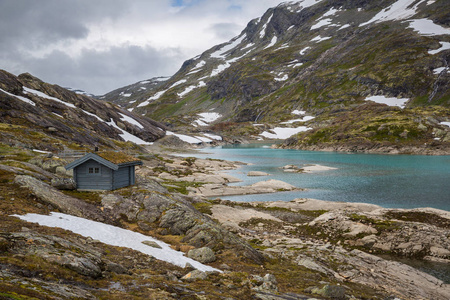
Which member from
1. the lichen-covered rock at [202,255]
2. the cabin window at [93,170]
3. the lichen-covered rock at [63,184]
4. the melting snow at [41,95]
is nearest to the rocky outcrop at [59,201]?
the lichen-covered rock at [63,184]

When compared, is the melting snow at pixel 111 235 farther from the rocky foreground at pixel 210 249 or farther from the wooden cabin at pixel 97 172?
the wooden cabin at pixel 97 172

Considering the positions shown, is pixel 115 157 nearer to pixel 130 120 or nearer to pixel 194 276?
pixel 194 276

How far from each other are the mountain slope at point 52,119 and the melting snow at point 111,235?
145 feet

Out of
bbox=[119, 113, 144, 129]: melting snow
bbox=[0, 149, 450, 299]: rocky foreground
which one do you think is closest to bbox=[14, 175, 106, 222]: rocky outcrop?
bbox=[0, 149, 450, 299]: rocky foreground

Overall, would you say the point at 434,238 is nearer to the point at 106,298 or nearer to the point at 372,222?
the point at 372,222

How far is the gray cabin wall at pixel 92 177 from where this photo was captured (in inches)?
1257

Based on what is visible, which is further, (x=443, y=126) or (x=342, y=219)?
(x=443, y=126)

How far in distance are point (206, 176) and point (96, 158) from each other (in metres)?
48.3

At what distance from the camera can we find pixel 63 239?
15664 mm

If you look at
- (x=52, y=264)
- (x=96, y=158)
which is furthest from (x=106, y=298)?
(x=96, y=158)

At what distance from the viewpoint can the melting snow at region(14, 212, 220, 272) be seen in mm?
19188

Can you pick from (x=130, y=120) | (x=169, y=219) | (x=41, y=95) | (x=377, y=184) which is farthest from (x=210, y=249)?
(x=130, y=120)

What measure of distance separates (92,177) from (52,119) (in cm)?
6938

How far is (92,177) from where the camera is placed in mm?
32125
